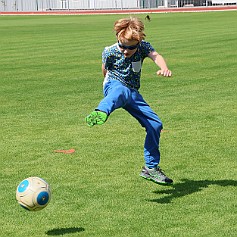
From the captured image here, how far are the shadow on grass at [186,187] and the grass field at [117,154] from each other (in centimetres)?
1

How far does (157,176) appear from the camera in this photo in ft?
26.0

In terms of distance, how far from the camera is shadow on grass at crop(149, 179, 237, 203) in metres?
7.47

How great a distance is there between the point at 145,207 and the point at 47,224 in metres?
1.08

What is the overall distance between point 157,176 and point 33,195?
183cm

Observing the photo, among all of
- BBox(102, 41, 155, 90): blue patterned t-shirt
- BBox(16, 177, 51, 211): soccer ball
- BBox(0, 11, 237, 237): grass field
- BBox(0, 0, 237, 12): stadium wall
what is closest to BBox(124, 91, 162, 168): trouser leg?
BBox(102, 41, 155, 90): blue patterned t-shirt

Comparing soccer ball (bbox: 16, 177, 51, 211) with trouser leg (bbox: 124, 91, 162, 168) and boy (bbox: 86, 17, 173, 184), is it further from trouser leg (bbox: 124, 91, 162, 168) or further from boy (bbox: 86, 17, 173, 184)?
trouser leg (bbox: 124, 91, 162, 168)

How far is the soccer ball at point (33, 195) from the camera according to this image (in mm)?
6605

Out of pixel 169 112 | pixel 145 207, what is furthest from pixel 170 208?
pixel 169 112

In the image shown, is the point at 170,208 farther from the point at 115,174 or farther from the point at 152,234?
the point at 115,174

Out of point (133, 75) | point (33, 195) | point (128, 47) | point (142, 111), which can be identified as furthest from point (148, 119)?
point (33, 195)

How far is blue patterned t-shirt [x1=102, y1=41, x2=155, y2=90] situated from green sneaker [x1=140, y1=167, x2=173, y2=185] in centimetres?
100

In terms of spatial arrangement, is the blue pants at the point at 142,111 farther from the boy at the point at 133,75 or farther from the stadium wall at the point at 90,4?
the stadium wall at the point at 90,4

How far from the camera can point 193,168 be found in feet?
28.2

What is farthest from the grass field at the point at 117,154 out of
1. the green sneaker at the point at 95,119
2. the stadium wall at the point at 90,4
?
the stadium wall at the point at 90,4
